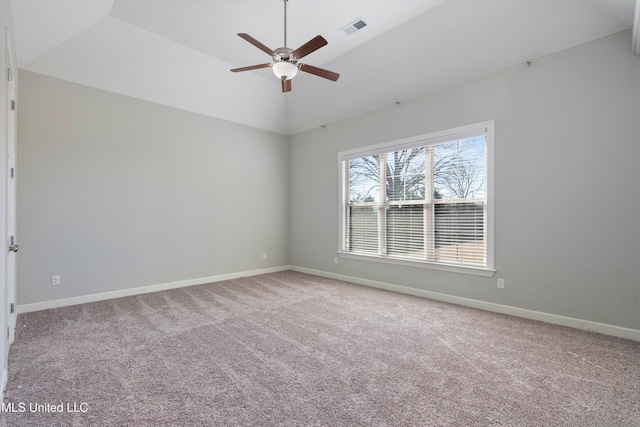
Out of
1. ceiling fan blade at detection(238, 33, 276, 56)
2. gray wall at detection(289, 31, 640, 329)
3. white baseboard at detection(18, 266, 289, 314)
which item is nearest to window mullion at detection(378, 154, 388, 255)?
gray wall at detection(289, 31, 640, 329)

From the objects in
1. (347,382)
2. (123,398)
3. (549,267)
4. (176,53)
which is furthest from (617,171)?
(176,53)

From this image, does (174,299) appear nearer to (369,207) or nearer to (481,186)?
(369,207)

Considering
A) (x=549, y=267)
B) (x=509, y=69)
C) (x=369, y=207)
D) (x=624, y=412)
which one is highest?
(x=509, y=69)

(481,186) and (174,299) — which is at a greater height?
(481,186)

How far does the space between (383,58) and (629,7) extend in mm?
2367

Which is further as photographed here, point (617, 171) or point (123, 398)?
point (617, 171)

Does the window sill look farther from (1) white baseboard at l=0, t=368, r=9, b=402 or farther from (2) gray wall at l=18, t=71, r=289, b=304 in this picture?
(1) white baseboard at l=0, t=368, r=9, b=402

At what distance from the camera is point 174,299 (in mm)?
4113

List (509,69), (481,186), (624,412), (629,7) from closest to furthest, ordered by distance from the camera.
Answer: (624,412) < (629,7) < (509,69) < (481,186)

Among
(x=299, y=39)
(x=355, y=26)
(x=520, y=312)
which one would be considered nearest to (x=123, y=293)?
(x=299, y=39)

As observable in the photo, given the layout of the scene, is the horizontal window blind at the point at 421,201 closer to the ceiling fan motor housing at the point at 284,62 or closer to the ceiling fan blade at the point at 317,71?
the ceiling fan blade at the point at 317,71

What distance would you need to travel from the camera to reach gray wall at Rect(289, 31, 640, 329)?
285 cm

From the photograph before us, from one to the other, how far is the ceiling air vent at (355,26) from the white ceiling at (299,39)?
70 mm

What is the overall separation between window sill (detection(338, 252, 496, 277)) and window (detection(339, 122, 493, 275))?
0.5 inches
